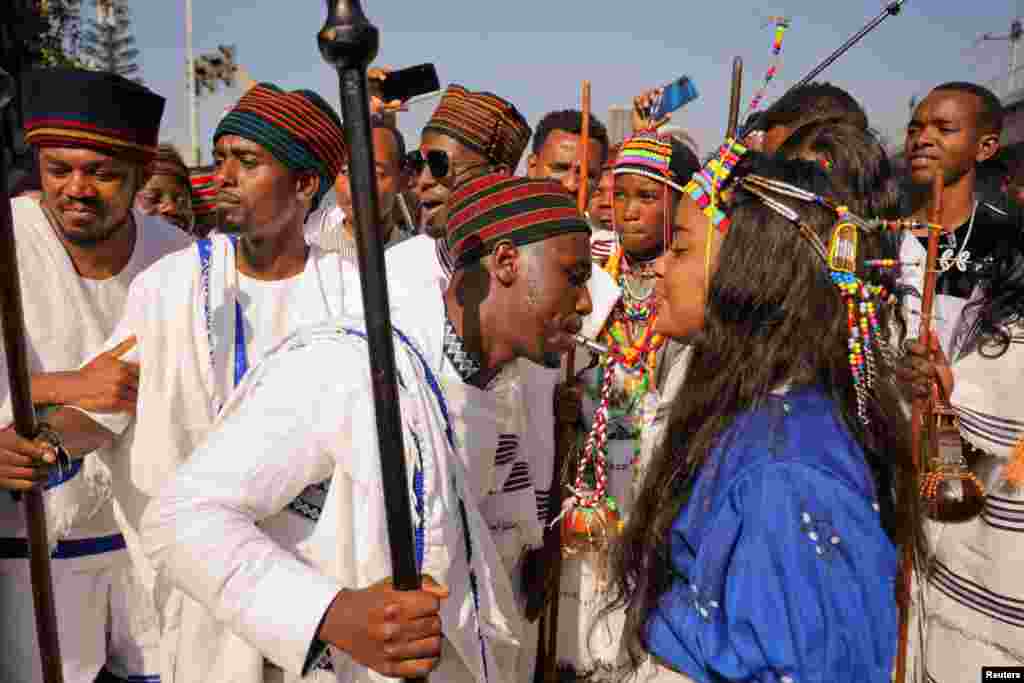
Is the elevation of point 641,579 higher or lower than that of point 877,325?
lower

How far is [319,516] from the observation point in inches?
75.8

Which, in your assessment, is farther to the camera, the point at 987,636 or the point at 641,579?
the point at 987,636

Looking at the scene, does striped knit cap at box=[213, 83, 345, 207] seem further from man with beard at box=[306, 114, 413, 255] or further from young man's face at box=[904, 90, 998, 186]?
young man's face at box=[904, 90, 998, 186]

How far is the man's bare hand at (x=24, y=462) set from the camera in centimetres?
207

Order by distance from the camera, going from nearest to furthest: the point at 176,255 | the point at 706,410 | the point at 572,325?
the point at 706,410 → the point at 572,325 → the point at 176,255

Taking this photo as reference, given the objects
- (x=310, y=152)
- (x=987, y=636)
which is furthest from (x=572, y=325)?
(x=987, y=636)

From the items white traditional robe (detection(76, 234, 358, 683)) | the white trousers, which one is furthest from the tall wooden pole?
the white trousers

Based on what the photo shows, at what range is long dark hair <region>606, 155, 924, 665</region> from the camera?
1.81 meters

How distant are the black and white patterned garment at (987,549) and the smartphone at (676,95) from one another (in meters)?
→ 1.86

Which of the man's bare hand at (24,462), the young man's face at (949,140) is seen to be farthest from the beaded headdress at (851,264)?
the young man's face at (949,140)

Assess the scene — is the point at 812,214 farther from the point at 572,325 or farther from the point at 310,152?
the point at 310,152

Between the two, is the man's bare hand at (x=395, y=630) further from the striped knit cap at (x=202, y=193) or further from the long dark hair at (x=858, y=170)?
the striped knit cap at (x=202, y=193)

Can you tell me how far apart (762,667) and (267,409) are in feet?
3.73

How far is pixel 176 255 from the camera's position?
3039mm
